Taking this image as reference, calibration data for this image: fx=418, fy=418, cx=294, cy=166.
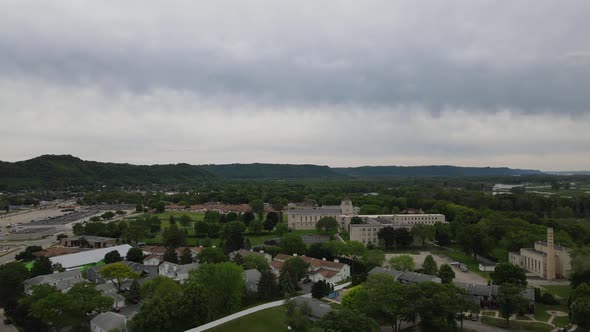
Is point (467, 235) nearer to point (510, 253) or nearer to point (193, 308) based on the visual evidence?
point (510, 253)

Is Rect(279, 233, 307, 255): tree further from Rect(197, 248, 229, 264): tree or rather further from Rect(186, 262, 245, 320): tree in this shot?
Rect(186, 262, 245, 320): tree

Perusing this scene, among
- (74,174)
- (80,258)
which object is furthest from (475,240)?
(74,174)

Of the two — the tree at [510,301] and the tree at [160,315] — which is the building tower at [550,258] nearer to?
the tree at [510,301]

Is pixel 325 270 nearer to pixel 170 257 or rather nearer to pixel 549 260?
pixel 170 257

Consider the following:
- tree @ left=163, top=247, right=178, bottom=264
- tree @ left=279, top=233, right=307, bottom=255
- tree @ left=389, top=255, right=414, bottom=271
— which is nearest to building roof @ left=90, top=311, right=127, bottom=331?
tree @ left=163, top=247, right=178, bottom=264

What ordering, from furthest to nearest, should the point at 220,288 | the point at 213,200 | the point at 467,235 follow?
1. the point at 213,200
2. the point at 467,235
3. the point at 220,288

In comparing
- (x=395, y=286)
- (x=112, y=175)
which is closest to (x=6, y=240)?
(x=395, y=286)
